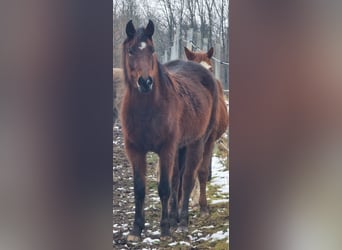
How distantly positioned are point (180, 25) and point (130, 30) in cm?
28

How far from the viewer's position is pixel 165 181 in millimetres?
2146

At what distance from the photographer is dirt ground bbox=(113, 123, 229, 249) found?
2119 millimetres

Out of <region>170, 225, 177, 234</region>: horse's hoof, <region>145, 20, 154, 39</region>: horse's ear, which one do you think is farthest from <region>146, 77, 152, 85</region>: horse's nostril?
<region>170, 225, 177, 234</region>: horse's hoof

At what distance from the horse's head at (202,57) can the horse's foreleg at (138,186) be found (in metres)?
0.60

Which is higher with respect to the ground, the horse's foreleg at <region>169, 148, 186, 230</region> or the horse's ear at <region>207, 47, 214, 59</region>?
the horse's ear at <region>207, 47, 214, 59</region>

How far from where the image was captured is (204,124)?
85.9 inches

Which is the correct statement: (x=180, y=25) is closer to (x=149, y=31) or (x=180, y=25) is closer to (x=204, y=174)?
(x=149, y=31)

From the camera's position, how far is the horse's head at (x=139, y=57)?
2.11 metres

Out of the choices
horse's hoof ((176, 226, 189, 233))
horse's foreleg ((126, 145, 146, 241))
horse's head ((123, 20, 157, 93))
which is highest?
horse's head ((123, 20, 157, 93))

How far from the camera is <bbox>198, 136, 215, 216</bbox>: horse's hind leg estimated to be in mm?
2156

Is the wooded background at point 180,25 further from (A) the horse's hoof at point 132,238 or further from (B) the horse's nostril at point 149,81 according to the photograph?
(A) the horse's hoof at point 132,238

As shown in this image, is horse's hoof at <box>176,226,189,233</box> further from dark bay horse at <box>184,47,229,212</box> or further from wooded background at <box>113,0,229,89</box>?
wooded background at <box>113,0,229,89</box>

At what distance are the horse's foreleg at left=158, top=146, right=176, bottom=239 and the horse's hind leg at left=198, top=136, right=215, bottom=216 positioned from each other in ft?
0.56
